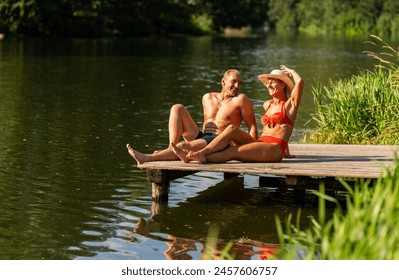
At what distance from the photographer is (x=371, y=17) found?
87938mm

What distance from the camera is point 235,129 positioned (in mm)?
10930

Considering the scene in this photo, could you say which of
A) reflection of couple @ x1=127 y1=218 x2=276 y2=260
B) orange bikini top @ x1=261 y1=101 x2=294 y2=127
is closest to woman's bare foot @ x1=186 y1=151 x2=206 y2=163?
orange bikini top @ x1=261 y1=101 x2=294 y2=127

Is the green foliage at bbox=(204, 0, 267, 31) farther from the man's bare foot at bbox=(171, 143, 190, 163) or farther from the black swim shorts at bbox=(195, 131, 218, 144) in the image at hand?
the man's bare foot at bbox=(171, 143, 190, 163)

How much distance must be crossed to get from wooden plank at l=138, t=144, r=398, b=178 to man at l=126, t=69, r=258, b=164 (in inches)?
13.9

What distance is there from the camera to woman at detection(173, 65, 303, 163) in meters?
10.9

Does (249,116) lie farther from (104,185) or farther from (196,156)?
(104,185)

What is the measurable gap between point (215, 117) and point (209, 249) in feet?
8.73

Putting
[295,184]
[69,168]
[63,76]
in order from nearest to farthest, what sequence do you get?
1. [295,184]
2. [69,168]
3. [63,76]

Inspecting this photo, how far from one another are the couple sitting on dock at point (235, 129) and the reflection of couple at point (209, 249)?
143 cm

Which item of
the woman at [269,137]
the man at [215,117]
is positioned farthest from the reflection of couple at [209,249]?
the man at [215,117]

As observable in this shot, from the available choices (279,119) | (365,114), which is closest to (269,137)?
(279,119)
